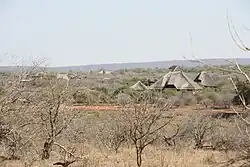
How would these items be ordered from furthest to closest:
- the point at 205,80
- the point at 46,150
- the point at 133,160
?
1. the point at 205,80
2. the point at 133,160
3. the point at 46,150

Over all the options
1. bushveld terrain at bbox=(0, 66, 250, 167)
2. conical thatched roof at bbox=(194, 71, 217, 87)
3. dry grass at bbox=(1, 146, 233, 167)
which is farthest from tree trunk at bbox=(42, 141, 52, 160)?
conical thatched roof at bbox=(194, 71, 217, 87)

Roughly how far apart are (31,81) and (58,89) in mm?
3783

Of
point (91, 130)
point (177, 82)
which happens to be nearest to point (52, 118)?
point (91, 130)

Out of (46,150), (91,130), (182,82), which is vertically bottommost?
(91,130)

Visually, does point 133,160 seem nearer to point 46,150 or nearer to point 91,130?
point 46,150

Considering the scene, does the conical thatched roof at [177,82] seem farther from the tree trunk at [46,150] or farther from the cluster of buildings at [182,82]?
the tree trunk at [46,150]

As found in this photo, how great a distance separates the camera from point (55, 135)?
47.6 feet

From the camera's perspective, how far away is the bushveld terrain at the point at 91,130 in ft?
34.7

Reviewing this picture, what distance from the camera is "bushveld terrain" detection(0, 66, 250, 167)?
1059 centimetres

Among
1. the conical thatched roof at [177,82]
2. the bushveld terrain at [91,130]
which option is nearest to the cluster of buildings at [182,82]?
the conical thatched roof at [177,82]

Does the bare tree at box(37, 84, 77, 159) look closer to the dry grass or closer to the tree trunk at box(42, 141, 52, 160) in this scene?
the tree trunk at box(42, 141, 52, 160)

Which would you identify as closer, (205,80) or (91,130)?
(91,130)

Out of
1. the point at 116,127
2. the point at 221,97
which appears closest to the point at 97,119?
the point at 116,127

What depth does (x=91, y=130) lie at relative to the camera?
1933 centimetres
